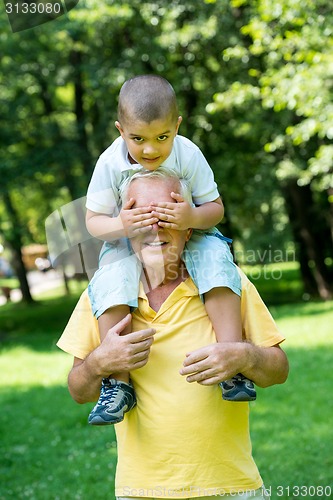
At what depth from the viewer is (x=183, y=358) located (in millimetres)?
2484

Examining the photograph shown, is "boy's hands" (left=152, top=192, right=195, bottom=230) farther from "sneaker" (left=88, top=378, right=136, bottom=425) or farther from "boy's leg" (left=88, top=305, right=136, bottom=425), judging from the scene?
"sneaker" (left=88, top=378, right=136, bottom=425)

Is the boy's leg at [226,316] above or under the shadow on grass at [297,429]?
above

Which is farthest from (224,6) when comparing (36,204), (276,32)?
(36,204)

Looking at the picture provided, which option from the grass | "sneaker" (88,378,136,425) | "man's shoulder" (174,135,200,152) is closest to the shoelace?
"sneaker" (88,378,136,425)

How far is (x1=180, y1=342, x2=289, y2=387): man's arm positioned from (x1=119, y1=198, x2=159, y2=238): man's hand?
44 cm

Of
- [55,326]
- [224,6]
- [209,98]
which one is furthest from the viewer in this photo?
[55,326]

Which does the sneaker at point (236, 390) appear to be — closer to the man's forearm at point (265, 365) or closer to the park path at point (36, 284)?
the man's forearm at point (265, 365)

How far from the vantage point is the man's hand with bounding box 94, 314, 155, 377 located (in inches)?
91.0

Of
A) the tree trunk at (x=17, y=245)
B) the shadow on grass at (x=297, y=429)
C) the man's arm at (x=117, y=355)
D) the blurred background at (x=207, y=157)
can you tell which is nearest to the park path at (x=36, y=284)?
the tree trunk at (x=17, y=245)

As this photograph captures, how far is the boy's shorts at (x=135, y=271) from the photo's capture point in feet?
8.13

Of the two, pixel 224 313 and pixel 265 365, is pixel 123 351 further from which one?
pixel 265 365

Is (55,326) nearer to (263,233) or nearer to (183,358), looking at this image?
(263,233)

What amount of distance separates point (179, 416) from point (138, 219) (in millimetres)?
672

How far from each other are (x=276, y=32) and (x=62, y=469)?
7.30m
